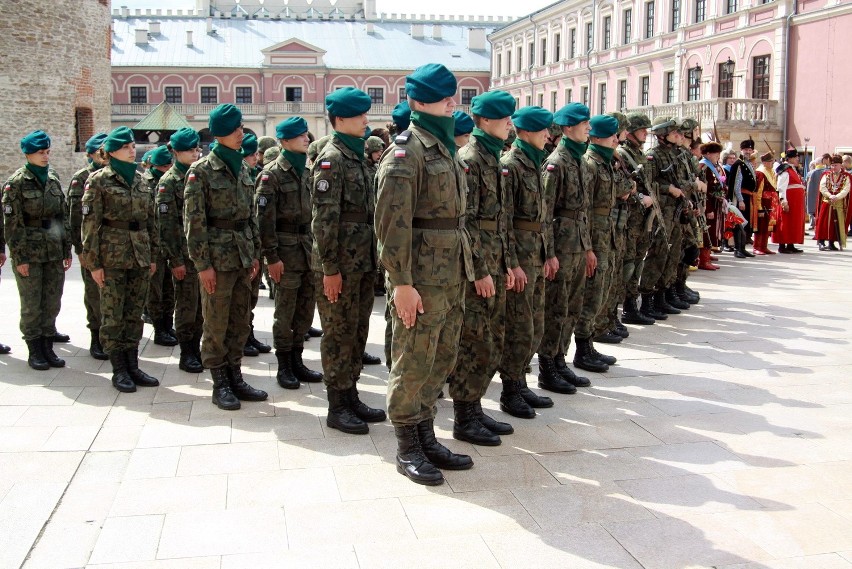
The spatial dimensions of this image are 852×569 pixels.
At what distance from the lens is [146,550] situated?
142 inches

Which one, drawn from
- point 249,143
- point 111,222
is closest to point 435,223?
point 111,222

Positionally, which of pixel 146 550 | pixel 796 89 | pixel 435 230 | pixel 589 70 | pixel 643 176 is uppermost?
pixel 589 70

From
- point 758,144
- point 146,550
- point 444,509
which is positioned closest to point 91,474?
point 146,550

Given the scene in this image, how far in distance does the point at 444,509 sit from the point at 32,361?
4.57m

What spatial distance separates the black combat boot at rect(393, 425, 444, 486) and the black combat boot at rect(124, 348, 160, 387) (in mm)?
2698

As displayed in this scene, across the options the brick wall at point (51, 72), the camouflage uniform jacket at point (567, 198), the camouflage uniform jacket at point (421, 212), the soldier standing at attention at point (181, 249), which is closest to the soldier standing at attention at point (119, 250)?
the soldier standing at attention at point (181, 249)

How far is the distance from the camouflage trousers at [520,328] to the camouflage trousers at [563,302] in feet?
2.00

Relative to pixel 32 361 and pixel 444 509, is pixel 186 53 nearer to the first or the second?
pixel 32 361

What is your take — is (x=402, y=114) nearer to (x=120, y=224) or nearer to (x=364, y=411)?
(x=120, y=224)

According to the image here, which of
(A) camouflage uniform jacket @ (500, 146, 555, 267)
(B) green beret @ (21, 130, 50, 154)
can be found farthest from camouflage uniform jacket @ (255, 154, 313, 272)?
(B) green beret @ (21, 130, 50, 154)

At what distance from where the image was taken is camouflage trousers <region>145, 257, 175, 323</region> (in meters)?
7.68

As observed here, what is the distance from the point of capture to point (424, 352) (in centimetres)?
432

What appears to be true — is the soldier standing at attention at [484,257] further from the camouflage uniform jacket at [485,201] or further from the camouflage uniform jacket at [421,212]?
the camouflage uniform jacket at [421,212]

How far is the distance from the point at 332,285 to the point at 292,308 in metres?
1.27
